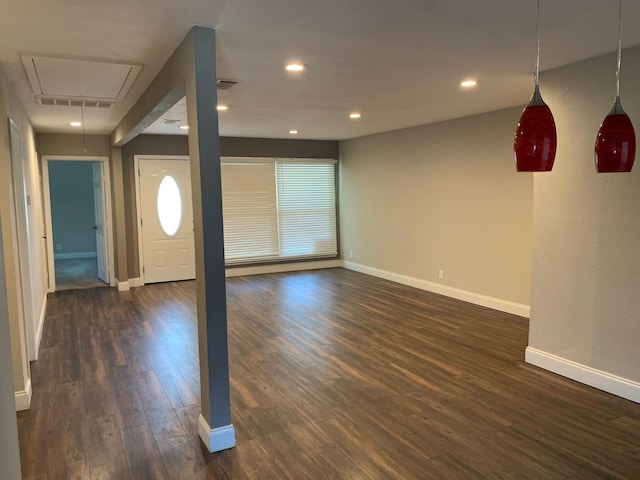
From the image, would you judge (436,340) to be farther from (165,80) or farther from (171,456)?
(165,80)

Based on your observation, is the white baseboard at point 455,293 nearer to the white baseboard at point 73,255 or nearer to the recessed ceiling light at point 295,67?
the recessed ceiling light at point 295,67

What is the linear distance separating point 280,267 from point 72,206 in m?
5.72

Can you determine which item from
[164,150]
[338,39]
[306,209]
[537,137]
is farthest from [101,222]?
[537,137]

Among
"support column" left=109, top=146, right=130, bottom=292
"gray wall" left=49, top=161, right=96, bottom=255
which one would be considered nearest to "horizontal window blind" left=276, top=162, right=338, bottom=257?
"support column" left=109, top=146, right=130, bottom=292

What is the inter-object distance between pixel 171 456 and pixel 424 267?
500cm

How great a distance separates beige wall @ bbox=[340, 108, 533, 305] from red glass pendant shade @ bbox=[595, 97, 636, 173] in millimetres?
3600

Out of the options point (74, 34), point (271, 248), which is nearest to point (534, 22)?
point (74, 34)

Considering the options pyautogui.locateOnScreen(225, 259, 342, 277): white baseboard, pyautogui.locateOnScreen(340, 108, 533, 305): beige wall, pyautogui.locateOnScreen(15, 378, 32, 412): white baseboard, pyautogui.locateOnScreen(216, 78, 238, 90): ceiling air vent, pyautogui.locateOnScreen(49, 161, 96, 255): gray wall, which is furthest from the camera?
Result: pyautogui.locateOnScreen(49, 161, 96, 255): gray wall

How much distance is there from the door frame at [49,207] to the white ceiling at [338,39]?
2.80m

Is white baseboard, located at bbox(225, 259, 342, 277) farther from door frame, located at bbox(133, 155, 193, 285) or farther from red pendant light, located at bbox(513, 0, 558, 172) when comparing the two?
red pendant light, located at bbox(513, 0, 558, 172)

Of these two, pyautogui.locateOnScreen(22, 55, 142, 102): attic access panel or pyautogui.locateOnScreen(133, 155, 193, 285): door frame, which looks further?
pyautogui.locateOnScreen(133, 155, 193, 285): door frame

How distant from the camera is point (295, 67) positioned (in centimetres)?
350

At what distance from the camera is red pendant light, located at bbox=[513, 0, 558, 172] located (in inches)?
68.6

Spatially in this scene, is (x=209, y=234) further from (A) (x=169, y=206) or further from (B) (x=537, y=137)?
(A) (x=169, y=206)
